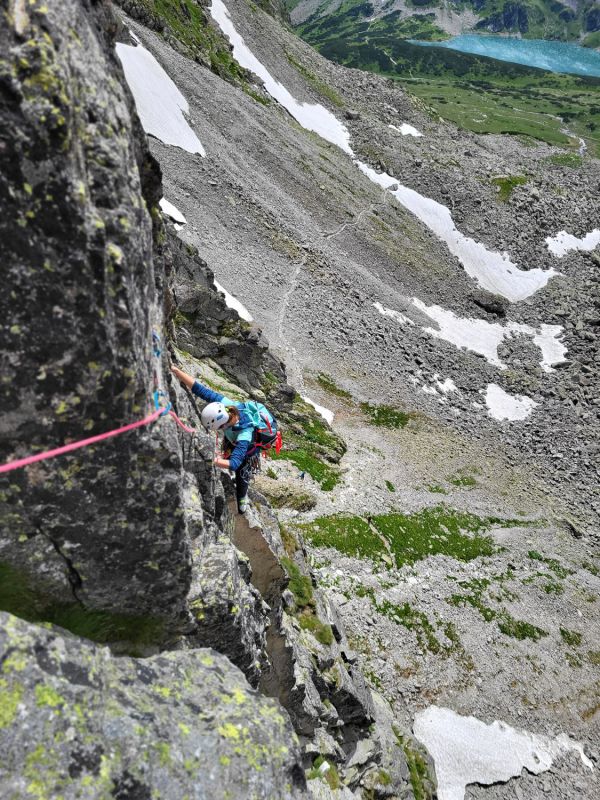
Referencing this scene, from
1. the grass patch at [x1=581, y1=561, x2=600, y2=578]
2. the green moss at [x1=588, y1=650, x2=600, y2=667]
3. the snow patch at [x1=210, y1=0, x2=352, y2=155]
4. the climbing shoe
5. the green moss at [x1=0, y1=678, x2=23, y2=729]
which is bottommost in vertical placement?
the grass patch at [x1=581, y1=561, x2=600, y2=578]

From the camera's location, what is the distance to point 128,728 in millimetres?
5559

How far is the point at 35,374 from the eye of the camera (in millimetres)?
5160

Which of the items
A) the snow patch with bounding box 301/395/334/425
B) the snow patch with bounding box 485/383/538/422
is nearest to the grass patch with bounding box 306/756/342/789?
the snow patch with bounding box 301/395/334/425

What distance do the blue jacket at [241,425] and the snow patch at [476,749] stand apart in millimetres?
17247

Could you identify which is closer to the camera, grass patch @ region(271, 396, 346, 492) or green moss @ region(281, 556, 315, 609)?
green moss @ region(281, 556, 315, 609)

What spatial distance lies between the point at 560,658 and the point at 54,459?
2986 centimetres

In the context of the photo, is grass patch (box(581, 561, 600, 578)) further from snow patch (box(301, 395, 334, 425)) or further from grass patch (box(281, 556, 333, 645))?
grass patch (box(281, 556, 333, 645))

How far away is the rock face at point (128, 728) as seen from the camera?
4863 millimetres

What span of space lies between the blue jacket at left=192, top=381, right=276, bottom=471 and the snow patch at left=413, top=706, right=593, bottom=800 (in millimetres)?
17247

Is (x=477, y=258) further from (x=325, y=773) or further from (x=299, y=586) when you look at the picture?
(x=325, y=773)

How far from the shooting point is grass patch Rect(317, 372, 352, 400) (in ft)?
135

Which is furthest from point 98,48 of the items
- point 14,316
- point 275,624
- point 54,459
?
point 275,624

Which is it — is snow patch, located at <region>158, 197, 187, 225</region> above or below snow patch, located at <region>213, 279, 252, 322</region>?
above

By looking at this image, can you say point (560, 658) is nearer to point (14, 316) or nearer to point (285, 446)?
point (285, 446)
